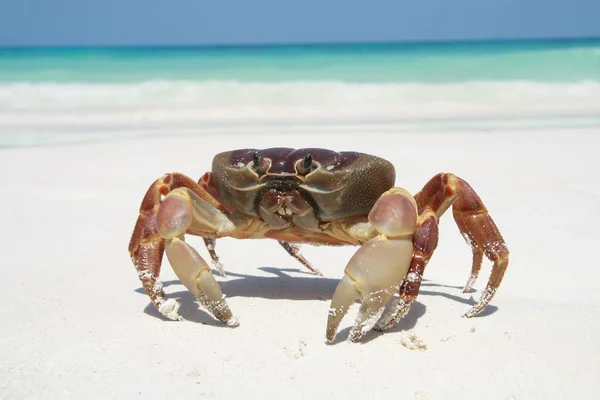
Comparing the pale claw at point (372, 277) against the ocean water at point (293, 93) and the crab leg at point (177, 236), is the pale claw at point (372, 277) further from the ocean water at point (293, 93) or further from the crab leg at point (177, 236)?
the ocean water at point (293, 93)

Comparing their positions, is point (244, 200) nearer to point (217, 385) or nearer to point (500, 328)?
point (217, 385)

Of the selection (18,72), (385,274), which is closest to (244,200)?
(385,274)

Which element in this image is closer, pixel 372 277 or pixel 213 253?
pixel 372 277

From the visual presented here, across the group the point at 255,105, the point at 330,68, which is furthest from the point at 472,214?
the point at 330,68

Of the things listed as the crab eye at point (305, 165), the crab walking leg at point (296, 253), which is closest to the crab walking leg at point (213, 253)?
the crab walking leg at point (296, 253)

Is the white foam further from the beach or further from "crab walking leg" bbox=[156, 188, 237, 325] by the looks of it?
"crab walking leg" bbox=[156, 188, 237, 325]

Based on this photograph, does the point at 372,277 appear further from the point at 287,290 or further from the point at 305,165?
the point at 287,290
